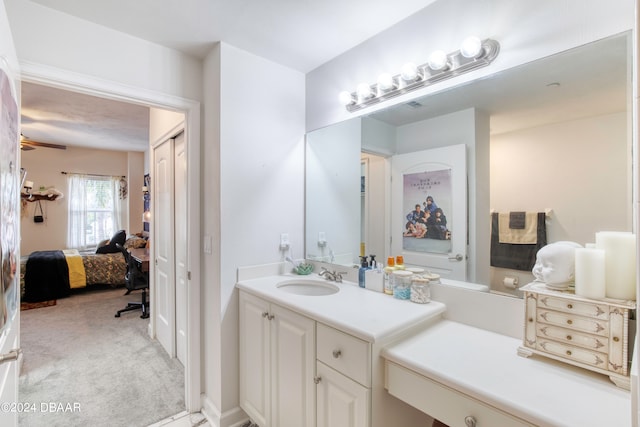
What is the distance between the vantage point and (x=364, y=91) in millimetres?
1831

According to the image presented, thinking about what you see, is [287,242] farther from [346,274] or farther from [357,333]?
[357,333]

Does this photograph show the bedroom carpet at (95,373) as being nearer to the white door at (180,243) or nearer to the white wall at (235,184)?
the white door at (180,243)

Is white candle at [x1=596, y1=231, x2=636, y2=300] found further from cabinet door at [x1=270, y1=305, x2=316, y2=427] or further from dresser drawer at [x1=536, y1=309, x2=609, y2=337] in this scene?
cabinet door at [x1=270, y1=305, x2=316, y2=427]

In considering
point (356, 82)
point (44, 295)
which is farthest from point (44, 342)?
point (356, 82)

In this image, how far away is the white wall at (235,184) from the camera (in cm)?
187

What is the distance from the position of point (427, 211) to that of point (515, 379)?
3.01 ft

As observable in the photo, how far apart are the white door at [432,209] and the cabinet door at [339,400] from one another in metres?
0.76

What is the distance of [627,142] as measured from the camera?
1.04 meters

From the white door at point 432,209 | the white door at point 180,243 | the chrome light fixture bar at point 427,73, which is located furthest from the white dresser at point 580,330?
the white door at point 180,243

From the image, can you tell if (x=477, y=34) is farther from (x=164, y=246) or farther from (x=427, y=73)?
(x=164, y=246)

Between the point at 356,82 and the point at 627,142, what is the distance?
4.58 ft

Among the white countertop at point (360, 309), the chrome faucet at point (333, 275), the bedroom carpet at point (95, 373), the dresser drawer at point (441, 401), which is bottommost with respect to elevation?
the bedroom carpet at point (95, 373)

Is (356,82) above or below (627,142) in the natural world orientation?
above

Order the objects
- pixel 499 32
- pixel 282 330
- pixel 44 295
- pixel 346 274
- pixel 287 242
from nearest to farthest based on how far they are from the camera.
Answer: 1. pixel 499 32
2. pixel 282 330
3. pixel 346 274
4. pixel 287 242
5. pixel 44 295
